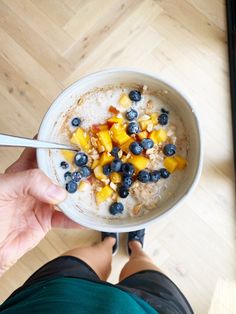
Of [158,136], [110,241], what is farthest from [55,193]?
[110,241]

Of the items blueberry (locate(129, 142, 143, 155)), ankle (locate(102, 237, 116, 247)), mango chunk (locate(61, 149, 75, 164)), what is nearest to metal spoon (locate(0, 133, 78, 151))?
mango chunk (locate(61, 149, 75, 164))

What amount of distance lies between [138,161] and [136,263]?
1.14 ft

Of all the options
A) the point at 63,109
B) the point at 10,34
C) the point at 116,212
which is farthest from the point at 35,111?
the point at 116,212

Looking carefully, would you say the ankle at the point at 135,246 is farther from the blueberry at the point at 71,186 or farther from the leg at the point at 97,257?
the blueberry at the point at 71,186

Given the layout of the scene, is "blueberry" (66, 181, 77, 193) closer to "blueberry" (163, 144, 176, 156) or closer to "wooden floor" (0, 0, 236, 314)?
"blueberry" (163, 144, 176, 156)

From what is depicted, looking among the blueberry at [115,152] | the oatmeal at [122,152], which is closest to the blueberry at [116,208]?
the oatmeal at [122,152]

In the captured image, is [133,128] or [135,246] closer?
[133,128]

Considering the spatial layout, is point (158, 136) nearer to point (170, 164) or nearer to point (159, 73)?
point (170, 164)

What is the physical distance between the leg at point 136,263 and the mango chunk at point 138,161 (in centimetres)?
30

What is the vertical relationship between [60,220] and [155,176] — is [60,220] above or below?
below

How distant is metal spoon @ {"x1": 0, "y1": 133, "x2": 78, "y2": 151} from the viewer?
0.61m

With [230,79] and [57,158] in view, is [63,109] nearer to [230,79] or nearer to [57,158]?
[57,158]

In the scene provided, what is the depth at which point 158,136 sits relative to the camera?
80cm

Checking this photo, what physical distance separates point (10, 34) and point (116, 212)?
0.84m
